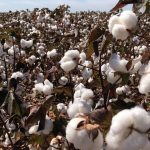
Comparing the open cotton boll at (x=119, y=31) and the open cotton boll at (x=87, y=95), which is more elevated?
the open cotton boll at (x=119, y=31)

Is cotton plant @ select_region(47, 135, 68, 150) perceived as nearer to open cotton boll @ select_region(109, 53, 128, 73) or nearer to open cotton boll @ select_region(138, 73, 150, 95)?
open cotton boll @ select_region(109, 53, 128, 73)

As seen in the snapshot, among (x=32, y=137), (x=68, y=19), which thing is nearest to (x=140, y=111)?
(x=32, y=137)

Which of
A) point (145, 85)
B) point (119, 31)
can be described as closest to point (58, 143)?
point (119, 31)

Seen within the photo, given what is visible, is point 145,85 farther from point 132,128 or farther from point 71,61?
point 71,61

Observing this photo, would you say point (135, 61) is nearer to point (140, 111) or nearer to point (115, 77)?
point (115, 77)

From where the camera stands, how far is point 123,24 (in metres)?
1.99

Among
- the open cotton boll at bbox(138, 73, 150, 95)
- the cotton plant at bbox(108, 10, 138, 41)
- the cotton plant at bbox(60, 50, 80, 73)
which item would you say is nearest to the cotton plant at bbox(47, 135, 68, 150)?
the cotton plant at bbox(60, 50, 80, 73)

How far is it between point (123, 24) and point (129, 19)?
0.16ft

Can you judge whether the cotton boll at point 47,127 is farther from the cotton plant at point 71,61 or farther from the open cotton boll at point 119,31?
the open cotton boll at point 119,31

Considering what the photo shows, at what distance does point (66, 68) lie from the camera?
230 cm

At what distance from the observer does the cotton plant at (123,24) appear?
1953 millimetres

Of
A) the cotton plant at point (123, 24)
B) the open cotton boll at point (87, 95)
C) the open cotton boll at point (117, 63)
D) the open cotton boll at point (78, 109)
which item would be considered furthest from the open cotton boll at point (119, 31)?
the open cotton boll at point (87, 95)

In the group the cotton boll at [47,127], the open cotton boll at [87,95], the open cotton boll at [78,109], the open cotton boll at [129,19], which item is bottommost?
the cotton boll at [47,127]

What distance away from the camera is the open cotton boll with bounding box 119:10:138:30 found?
1.95 metres
